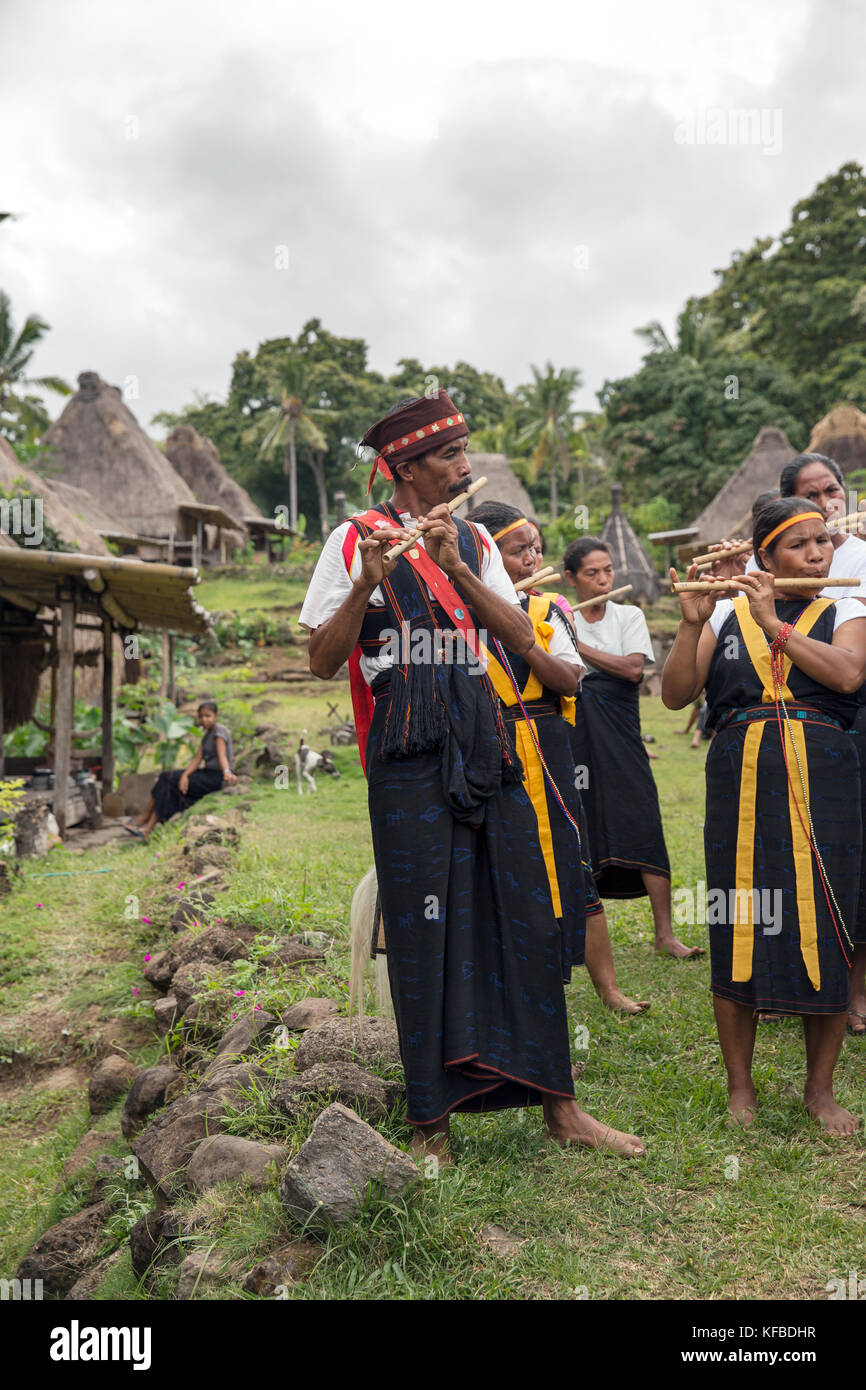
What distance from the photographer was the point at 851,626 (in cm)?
310

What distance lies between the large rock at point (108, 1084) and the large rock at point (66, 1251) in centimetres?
92

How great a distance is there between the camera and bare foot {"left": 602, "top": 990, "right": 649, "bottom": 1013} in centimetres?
413

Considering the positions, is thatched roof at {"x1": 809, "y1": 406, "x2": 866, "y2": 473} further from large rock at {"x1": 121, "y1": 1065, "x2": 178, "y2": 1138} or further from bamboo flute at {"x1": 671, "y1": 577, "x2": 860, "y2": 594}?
large rock at {"x1": 121, "y1": 1065, "x2": 178, "y2": 1138}

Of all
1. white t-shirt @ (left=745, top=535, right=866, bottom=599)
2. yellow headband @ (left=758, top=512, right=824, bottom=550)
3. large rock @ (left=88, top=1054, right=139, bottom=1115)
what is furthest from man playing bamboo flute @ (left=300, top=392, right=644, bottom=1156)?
large rock @ (left=88, top=1054, right=139, bottom=1115)

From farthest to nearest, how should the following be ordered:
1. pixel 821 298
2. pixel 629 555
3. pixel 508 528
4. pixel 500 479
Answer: pixel 500 479 < pixel 821 298 < pixel 629 555 < pixel 508 528

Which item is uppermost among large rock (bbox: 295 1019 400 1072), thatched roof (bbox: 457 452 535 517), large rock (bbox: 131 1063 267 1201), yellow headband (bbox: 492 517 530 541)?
thatched roof (bbox: 457 452 535 517)

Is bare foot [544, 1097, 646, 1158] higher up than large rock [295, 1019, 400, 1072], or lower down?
lower down

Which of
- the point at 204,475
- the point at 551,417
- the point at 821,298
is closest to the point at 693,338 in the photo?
the point at 821,298

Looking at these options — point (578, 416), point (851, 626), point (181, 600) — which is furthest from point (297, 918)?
point (578, 416)

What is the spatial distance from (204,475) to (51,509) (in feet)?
67.4

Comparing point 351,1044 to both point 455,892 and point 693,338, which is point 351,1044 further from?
point 693,338

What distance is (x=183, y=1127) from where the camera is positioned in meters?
3.40

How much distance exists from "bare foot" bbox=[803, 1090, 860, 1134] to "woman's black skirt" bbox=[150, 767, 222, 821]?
784 cm
